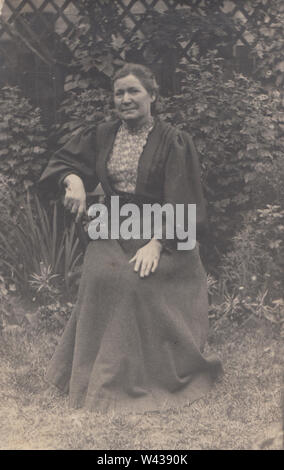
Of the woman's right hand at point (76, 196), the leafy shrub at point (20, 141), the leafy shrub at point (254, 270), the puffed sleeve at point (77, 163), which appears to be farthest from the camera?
the leafy shrub at point (20, 141)

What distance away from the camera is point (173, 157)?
12.5 feet

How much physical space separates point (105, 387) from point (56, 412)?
0.33 m

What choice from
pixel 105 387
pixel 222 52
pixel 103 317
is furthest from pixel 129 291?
pixel 222 52

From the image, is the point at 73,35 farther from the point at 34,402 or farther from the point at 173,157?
the point at 34,402

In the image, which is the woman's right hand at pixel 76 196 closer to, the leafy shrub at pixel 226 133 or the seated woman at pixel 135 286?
the seated woman at pixel 135 286

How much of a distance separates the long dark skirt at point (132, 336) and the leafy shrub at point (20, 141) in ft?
4.54

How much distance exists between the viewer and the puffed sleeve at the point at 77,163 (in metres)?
3.96

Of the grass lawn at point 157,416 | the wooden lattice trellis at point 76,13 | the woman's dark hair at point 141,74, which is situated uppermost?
the wooden lattice trellis at point 76,13

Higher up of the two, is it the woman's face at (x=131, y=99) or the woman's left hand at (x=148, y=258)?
the woman's face at (x=131, y=99)

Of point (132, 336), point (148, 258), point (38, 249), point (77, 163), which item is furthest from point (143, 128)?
point (38, 249)

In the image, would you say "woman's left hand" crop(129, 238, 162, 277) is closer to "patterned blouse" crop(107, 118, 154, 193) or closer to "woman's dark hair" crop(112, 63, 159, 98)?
"patterned blouse" crop(107, 118, 154, 193)

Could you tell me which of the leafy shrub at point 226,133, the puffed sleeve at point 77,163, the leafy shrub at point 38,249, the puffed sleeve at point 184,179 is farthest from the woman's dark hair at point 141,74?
the leafy shrub at point 38,249

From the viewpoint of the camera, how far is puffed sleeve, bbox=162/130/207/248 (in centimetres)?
378

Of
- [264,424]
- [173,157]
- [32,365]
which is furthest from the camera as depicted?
[32,365]
